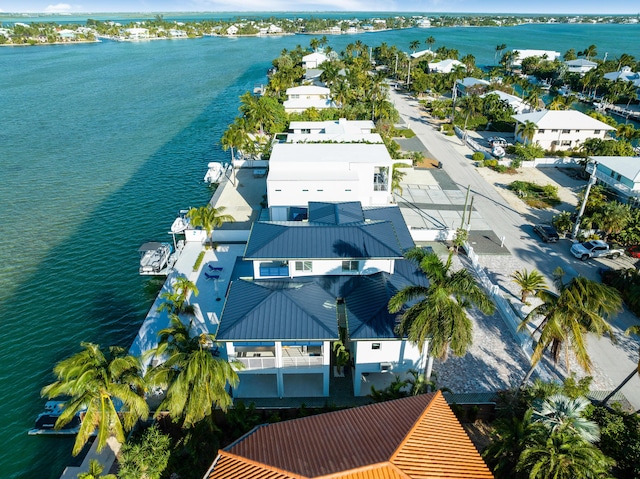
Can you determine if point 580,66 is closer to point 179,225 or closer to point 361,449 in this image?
point 179,225

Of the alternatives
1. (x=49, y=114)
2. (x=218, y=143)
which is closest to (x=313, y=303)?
(x=218, y=143)

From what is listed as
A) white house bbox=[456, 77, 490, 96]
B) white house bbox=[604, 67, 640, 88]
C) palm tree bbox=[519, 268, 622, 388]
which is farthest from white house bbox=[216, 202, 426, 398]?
white house bbox=[604, 67, 640, 88]

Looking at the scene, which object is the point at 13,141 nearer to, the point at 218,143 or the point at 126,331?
the point at 218,143

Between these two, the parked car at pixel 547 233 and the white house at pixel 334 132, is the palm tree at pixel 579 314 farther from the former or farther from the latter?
the white house at pixel 334 132

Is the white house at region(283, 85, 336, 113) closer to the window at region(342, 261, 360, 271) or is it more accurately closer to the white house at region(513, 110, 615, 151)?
the white house at region(513, 110, 615, 151)

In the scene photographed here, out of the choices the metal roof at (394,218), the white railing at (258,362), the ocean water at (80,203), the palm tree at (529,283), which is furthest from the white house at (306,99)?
the white railing at (258,362)

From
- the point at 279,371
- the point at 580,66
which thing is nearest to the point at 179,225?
the point at 279,371
